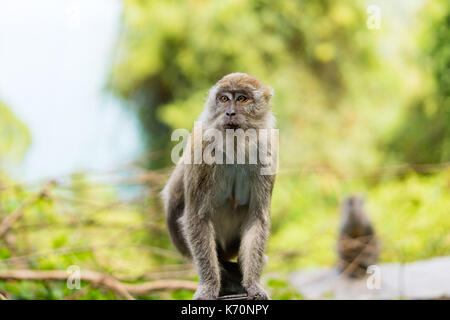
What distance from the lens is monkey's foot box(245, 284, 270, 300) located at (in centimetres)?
251

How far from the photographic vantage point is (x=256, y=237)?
8.63ft

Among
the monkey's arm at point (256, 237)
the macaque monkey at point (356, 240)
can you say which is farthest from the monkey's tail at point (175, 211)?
the macaque monkey at point (356, 240)

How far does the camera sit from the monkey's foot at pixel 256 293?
251cm

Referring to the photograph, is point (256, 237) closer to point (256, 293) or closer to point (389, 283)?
point (256, 293)

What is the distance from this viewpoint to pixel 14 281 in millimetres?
3826

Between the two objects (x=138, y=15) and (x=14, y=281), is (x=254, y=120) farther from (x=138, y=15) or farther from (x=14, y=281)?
(x=138, y=15)

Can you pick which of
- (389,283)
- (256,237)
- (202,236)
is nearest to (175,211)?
(202,236)

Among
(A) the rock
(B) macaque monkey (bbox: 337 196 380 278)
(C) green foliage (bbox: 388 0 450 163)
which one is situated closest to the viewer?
(A) the rock

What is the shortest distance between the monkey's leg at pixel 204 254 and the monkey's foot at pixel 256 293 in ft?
0.61

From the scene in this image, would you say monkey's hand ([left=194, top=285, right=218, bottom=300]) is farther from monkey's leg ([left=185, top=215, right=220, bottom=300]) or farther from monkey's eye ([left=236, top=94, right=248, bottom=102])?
monkey's eye ([left=236, top=94, right=248, bottom=102])

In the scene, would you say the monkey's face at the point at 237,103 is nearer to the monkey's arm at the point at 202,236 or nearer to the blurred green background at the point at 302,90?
the monkey's arm at the point at 202,236

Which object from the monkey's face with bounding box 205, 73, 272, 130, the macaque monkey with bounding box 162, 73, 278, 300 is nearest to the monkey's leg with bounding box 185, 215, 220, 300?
the macaque monkey with bounding box 162, 73, 278, 300
